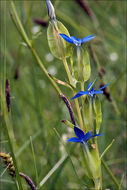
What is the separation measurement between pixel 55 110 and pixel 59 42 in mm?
1140

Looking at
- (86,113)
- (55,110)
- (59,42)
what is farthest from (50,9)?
(55,110)

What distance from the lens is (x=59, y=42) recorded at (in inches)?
24.8

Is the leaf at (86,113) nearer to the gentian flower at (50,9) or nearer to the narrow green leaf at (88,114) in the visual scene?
the narrow green leaf at (88,114)

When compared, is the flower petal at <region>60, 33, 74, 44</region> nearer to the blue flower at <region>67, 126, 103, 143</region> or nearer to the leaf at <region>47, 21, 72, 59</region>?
the leaf at <region>47, 21, 72, 59</region>

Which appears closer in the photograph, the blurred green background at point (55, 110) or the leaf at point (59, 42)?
the leaf at point (59, 42)

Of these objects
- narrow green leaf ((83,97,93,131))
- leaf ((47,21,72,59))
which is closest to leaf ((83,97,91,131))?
narrow green leaf ((83,97,93,131))

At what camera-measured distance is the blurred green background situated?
100cm

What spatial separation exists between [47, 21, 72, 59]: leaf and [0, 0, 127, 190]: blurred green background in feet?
0.36

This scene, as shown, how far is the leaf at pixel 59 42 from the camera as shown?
0.63 m

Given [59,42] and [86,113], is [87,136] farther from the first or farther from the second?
[59,42]

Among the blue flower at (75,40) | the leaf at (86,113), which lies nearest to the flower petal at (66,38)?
the blue flower at (75,40)

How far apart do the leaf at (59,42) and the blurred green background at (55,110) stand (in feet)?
0.36

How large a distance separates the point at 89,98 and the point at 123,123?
793mm

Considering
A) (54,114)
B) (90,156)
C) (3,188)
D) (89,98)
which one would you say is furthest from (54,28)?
(54,114)
